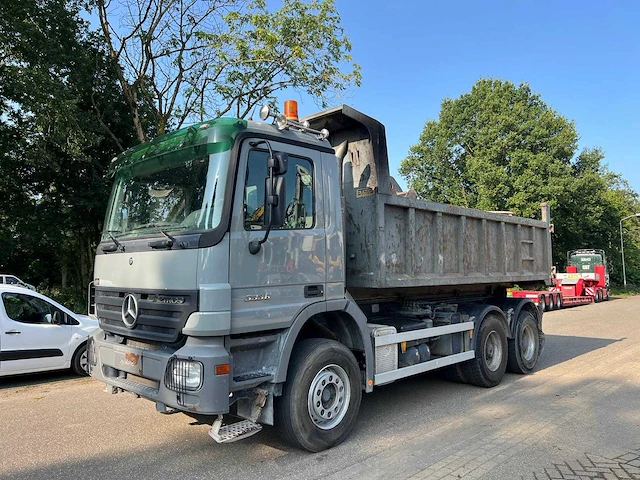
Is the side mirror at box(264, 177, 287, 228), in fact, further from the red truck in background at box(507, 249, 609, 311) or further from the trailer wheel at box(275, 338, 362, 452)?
the red truck in background at box(507, 249, 609, 311)

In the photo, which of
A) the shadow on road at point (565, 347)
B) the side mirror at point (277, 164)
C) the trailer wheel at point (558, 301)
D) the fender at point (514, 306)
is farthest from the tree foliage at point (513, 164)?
the side mirror at point (277, 164)

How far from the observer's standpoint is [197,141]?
4.27 metres

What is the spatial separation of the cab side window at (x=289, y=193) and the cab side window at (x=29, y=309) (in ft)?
16.6


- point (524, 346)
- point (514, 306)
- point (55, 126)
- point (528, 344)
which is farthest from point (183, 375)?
point (55, 126)

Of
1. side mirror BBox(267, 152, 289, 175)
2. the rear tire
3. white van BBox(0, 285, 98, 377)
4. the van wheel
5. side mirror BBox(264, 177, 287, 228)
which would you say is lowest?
the rear tire

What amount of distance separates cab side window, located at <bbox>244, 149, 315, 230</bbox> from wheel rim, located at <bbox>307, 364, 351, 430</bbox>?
4.72 feet

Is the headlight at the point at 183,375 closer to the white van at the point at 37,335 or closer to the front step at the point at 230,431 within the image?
the front step at the point at 230,431

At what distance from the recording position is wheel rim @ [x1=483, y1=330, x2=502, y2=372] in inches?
279

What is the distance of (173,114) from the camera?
17.2 meters

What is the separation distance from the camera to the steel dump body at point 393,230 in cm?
523

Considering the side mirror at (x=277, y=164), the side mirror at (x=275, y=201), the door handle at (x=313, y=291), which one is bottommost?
the door handle at (x=313, y=291)

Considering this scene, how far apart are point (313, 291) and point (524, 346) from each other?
16.4 ft

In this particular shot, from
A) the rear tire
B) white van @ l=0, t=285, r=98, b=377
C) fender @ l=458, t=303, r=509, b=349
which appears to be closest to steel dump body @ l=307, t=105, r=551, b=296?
fender @ l=458, t=303, r=509, b=349

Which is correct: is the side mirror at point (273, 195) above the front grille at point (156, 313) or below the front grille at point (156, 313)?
above
